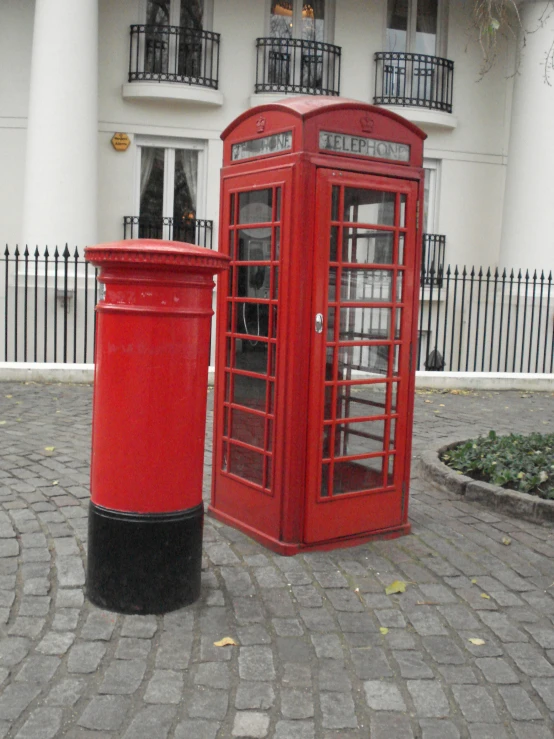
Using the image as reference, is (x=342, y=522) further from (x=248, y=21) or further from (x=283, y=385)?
(x=248, y=21)

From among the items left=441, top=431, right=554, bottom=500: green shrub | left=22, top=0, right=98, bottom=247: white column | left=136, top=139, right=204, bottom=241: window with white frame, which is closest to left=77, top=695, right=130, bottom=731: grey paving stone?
left=441, top=431, right=554, bottom=500: green shrub

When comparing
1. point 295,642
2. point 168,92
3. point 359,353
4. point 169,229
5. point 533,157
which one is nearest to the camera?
point 295,642

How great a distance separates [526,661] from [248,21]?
15.1 m

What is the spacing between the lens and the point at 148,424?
392 centimetres

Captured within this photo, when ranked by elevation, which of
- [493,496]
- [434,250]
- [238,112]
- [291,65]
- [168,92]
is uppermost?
[291,65]

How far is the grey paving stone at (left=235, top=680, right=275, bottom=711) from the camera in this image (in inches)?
127

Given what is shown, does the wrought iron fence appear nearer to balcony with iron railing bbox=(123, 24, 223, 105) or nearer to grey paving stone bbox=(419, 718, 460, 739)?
balcony with iron railing bbox=(123, 24, 223, 105)

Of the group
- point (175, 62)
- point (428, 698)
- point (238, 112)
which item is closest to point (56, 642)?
point (428, 698)

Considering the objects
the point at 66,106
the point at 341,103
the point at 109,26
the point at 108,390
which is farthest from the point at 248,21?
the point at 108,390

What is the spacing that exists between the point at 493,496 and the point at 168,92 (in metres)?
12.0

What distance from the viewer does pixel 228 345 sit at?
515cm

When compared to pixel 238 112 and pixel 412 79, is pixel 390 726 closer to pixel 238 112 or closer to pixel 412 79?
pixel 238 112

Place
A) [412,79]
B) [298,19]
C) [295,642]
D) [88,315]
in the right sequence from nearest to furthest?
[295,642] < [88,315] < [298,19] < [412,79]

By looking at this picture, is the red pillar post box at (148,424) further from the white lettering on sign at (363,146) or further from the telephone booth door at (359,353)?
the white lettering on sign at (363,146)
